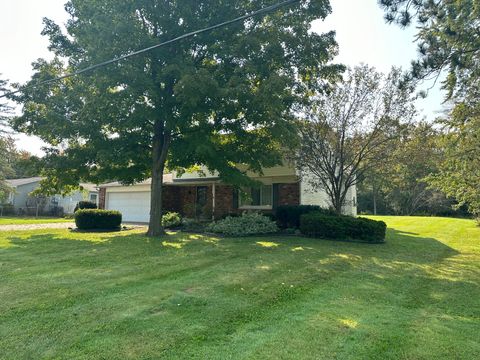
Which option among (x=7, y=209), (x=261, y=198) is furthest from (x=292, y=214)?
(x=7, y=209)

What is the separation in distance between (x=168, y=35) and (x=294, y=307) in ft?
38.4

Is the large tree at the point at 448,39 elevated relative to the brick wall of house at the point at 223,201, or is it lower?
elevated

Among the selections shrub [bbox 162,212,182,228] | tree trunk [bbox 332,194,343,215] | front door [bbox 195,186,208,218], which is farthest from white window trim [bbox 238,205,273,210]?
tree trunk [bbox 332,194,343,215]

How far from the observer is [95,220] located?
60.1 ft

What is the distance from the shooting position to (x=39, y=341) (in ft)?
13.9

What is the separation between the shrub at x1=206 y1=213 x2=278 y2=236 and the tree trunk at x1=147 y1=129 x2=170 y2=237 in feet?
8.39

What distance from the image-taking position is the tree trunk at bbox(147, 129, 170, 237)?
15250 millimetres

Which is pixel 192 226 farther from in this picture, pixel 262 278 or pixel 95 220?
pixel 262 278

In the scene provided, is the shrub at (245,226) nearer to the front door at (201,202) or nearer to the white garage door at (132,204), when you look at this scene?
the front door at (201,202)

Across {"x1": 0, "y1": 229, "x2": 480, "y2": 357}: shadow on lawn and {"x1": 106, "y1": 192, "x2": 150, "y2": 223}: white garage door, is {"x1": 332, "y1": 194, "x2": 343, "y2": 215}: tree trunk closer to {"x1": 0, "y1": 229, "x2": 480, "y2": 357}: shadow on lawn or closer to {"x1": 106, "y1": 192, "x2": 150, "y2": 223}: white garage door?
{"x1": 0, "y1": 229, "x2": 480, "y2": 357}: shadow on lawn

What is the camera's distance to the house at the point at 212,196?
19.3 meters

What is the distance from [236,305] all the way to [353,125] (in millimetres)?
12364

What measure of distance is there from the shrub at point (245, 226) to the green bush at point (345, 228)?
1.94 m

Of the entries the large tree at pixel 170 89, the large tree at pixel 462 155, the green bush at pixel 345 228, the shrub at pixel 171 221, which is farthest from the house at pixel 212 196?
the large tree at pixel 462 155
